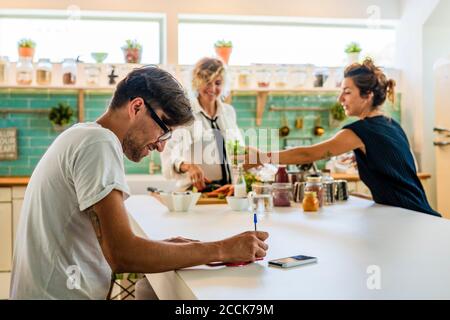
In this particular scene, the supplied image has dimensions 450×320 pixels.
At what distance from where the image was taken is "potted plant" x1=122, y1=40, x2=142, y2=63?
16.7 feet

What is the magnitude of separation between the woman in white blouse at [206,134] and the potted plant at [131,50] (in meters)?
1.57

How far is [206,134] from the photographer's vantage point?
3707mm

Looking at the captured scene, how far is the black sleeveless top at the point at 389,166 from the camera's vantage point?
2801 millimetres

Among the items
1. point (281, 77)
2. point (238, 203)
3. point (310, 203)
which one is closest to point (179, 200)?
point (238, 203)

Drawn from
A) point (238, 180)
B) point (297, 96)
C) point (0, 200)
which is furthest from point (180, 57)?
point (238, 180)

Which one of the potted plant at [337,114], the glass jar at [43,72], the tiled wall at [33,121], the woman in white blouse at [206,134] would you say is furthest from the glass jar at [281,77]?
the glass jar at [43,72]

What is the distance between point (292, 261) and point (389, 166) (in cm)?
142

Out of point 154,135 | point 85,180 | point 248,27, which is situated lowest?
point 85,180

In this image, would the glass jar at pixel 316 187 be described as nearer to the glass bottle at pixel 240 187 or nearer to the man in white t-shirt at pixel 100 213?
the glass bottle at pixel 240 187

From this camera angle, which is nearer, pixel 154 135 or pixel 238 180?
pixel 154 135

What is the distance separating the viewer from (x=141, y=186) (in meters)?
4.72
